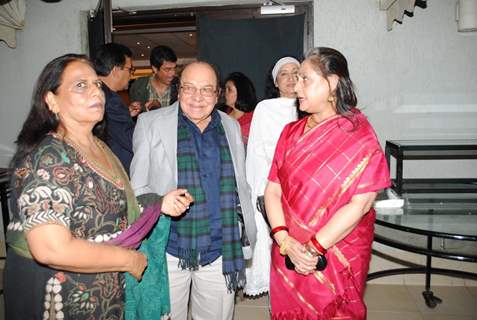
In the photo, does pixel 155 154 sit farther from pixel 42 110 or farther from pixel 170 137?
pixel 42 110

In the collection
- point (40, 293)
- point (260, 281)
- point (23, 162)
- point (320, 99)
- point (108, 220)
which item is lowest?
point (260, 281)

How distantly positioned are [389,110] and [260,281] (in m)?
1.80

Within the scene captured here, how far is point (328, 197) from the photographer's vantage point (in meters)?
1.30

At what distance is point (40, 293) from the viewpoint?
1064 millimetres

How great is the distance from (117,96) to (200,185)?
941mm

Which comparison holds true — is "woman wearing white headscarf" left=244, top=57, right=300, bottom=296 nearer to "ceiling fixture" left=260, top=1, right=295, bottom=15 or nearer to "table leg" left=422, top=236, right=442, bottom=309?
"ceiling fixture" left=260, top=1, right=295, bottom=15

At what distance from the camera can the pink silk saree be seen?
127 centimetres

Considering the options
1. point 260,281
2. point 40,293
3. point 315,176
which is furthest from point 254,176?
point 40,293

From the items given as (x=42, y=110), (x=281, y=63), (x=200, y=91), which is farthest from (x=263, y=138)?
(x=42, y=110)

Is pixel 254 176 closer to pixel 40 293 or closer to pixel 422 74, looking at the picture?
pixel 40 293

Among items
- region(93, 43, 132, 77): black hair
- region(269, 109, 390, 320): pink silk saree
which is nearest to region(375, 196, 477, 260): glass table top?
region(269, 109, 390, 320): pink silk saree

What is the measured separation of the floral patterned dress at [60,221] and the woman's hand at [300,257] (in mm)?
580

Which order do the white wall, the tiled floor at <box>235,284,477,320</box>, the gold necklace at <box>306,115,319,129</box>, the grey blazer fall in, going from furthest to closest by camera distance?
1. the white wall
2. the tiled floor at <box>235,284,477,320</box>
3. the grey blazer
4. the gold necklace at <box>306,115,319,129</box>

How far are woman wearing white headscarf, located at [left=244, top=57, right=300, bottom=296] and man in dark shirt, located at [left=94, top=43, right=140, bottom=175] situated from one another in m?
0.72
